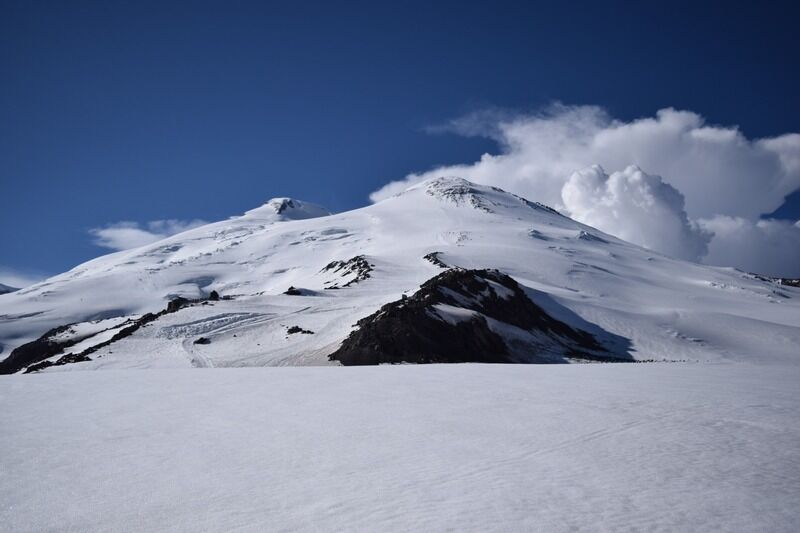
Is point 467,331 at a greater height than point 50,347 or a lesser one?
lesser

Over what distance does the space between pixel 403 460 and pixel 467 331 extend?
94.3 ft

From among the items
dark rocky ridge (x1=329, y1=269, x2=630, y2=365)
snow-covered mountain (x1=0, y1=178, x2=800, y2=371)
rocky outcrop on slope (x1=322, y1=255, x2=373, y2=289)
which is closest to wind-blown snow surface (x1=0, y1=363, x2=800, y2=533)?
dark rocky ridge (x1=329, y1=269, x2=630, y2=365)

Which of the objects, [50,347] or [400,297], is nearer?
[50,347]

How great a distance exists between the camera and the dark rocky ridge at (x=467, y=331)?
29938 mm

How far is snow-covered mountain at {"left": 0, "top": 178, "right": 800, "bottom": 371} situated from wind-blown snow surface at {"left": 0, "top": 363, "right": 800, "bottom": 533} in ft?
63.9

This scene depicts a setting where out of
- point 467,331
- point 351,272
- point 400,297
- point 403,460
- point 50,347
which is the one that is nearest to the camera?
point 403,460

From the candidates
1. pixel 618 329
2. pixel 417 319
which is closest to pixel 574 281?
pixel 618 329

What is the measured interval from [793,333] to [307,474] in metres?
63.1

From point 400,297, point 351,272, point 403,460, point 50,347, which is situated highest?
point 351,272

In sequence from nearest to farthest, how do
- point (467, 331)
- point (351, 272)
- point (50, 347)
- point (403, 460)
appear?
point (403, 460) < point (467, 331) < point (50, 347) < point (351, 272)

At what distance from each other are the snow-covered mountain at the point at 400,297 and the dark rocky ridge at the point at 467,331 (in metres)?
0.22

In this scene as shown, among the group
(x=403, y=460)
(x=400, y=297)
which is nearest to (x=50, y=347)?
(x=400, y=297)

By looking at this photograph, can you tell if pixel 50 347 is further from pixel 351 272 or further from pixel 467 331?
pixel 351 272

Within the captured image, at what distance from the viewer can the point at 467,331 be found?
34625 millimetres
